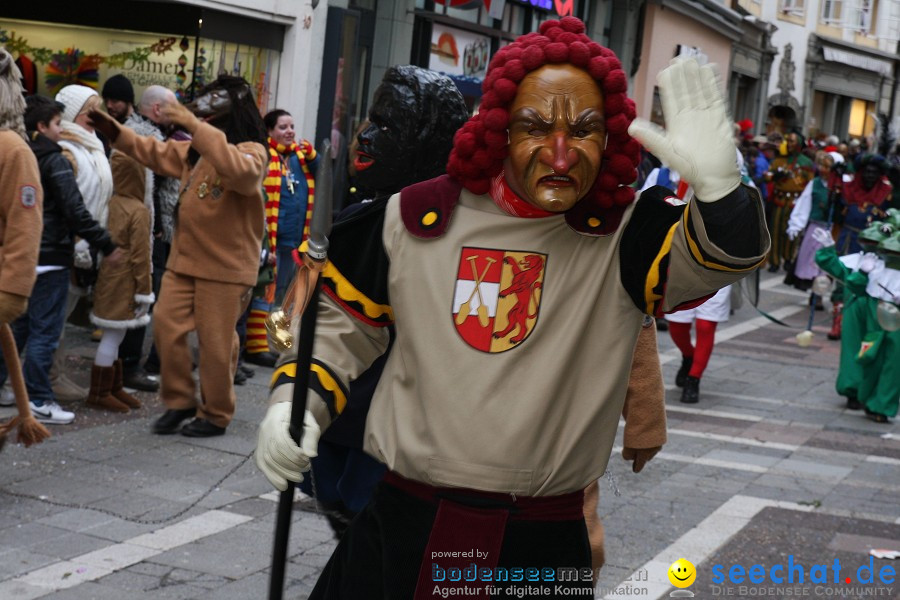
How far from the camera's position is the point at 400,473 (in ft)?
10.1

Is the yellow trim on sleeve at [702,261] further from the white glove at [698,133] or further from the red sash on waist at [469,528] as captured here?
the red sash on waist at [469,528]

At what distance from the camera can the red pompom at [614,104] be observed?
9.96 feet

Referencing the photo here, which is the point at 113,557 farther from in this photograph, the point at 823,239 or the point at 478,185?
the point at 823,239

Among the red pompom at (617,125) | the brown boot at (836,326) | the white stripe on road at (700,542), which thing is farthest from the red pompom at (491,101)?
the brown boot at (836,326)

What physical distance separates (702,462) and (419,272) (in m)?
5.26

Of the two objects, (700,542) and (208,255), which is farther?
(208,255)

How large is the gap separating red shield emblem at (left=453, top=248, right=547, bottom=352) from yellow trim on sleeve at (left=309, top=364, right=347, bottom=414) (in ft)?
1.03

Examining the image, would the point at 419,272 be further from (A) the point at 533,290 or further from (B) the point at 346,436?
(B) the point at 346,436

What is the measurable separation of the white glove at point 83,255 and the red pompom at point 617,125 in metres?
5.21

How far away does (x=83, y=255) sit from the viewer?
768 centimetres

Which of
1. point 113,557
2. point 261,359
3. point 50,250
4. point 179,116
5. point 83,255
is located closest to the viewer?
point 113,557

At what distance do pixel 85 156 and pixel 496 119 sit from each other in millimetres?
5170

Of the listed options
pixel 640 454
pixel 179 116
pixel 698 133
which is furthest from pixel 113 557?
pixel 698 133

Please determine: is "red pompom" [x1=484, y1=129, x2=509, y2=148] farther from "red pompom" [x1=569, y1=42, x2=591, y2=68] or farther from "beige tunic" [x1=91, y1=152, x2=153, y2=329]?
"beige tunic" [x1=91, y1=152, x2=153, y2=329]
